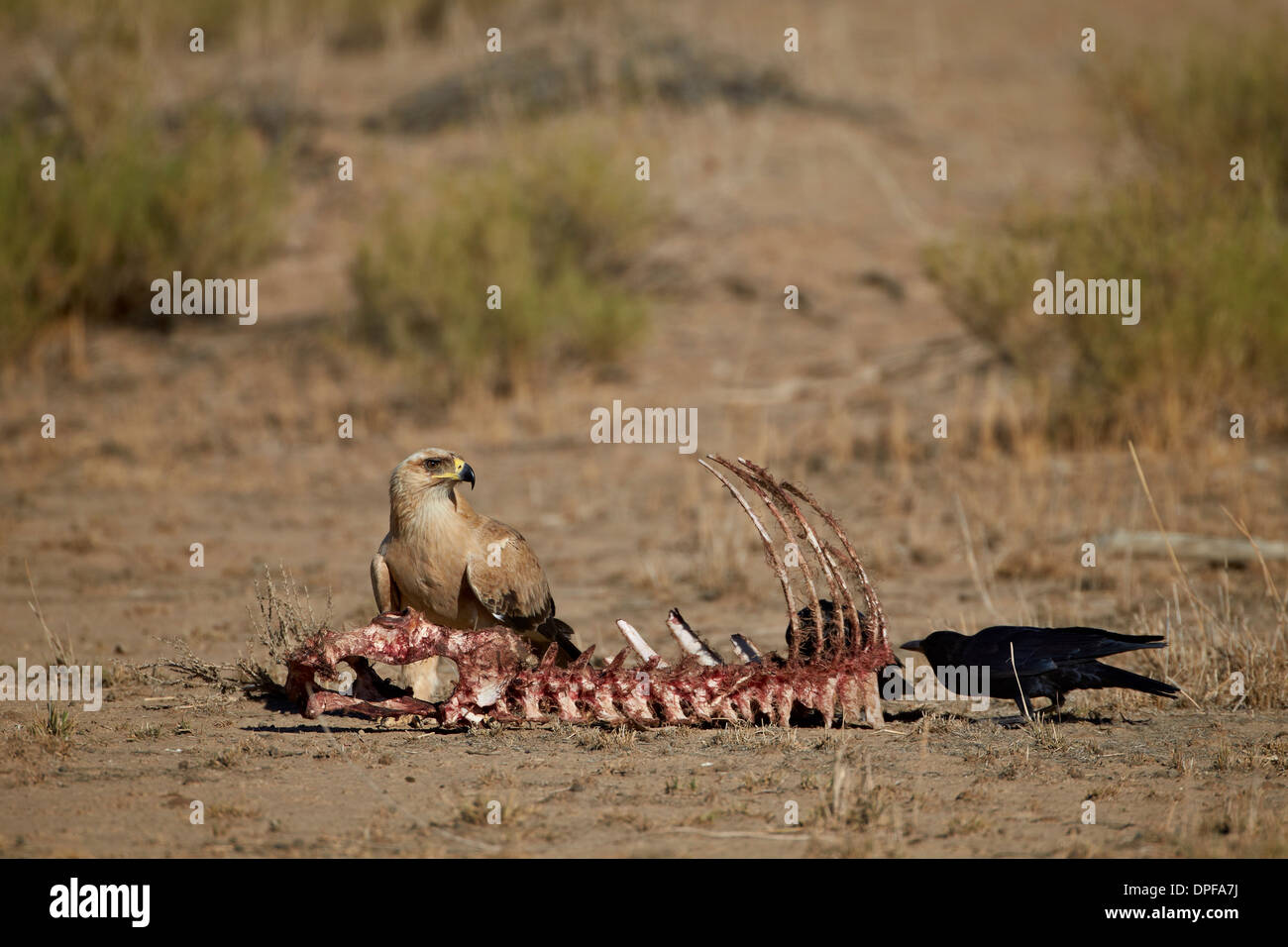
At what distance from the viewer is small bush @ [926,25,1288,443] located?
1137 cm

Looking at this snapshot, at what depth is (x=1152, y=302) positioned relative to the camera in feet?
38.3

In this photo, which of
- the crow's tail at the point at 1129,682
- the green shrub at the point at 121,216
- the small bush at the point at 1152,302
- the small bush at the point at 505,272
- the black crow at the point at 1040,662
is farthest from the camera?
the green shrub at the point at 121,216

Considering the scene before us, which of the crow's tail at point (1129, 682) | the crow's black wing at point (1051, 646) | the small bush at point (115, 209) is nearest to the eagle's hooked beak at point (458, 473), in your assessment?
the crow's black wing at point (1051, 646)

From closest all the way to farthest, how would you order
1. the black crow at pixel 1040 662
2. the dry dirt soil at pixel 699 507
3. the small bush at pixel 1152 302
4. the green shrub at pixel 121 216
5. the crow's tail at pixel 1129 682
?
the dry dirt soil at pixel 699 507, the crow's tail at pixel 1129 682, the black crow at pixel 1040 662, the small bush at pixel 1152 302, the green shrub at pixel 121 216

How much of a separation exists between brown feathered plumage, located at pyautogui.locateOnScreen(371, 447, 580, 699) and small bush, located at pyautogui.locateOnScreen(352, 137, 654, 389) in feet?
27.9

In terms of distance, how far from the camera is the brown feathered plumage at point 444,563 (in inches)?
222

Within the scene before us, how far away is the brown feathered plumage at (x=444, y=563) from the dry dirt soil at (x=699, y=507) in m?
0.60

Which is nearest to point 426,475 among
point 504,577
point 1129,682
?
point 504,577

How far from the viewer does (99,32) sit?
1869 cm

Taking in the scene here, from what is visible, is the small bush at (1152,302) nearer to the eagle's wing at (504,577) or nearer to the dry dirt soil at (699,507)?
the dry dirt soil at (699,507)

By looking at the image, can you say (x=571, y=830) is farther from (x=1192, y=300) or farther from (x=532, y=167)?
(x=532, y=167)

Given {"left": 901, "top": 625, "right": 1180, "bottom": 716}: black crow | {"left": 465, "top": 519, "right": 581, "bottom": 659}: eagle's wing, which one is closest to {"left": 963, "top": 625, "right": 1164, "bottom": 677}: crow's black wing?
{"left": 901, "top": 625, "right": 1180, "bottom": 716}: black crow
